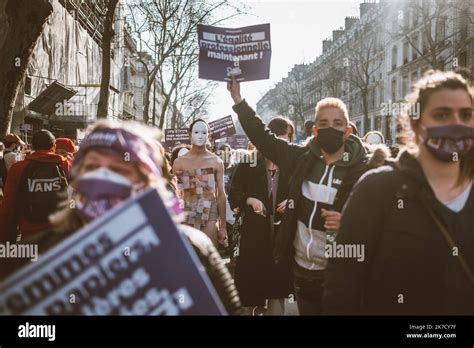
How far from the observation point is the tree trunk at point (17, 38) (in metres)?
7.04

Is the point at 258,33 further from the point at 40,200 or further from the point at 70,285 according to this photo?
the point at 70,285

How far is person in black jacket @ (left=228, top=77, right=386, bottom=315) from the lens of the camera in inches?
148

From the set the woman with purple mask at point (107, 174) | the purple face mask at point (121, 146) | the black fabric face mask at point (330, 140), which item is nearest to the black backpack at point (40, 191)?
the black fabric face mask at point (330, 140)

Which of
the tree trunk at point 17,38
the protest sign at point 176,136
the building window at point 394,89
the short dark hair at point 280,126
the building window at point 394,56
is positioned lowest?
the short dark hair at point 280,126

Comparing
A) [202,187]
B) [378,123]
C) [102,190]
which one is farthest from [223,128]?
[378,123]

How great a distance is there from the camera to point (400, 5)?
42812 millimetres

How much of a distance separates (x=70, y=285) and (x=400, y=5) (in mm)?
45172

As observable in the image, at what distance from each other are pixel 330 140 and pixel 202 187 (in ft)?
8.61

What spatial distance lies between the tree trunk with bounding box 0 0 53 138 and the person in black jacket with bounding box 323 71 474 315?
5845mm

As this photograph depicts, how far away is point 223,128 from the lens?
1869cm

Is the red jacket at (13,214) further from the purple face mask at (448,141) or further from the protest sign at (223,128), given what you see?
the protest sign at (223,128)

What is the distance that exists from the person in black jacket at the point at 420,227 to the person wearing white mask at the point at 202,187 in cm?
385
